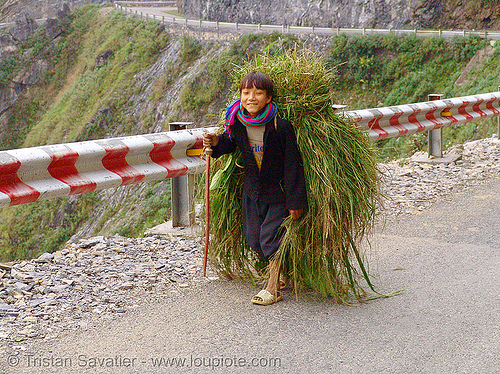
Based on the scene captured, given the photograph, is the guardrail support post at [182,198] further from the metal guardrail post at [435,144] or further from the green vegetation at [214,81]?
the green vegetation at [214,81]

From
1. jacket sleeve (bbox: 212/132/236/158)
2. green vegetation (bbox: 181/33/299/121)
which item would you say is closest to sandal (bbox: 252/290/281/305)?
jacket sleeve (bbox: 212/132/236/158)

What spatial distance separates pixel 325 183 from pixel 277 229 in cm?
44

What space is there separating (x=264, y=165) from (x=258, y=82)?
50 cm

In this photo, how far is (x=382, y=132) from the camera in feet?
25.5

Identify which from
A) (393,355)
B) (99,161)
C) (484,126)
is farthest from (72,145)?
(484,126)

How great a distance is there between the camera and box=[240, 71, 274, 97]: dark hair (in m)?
3.83

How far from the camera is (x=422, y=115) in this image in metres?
8.65

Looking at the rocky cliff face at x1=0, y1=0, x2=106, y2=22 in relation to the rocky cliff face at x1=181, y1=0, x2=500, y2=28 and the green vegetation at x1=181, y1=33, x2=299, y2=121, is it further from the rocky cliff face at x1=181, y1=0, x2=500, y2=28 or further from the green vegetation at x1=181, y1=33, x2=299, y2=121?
the green vegetation at x1=181, y1=33, x2=299, y2=121

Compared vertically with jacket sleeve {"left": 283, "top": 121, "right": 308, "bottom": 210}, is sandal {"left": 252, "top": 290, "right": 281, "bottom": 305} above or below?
below

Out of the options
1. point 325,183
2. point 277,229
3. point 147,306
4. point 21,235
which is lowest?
point 21,235

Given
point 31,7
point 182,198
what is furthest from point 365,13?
point 31,7

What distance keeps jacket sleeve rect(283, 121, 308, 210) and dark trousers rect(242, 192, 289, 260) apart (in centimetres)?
16

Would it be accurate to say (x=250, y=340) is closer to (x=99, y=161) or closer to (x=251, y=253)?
(x=251, y=253)

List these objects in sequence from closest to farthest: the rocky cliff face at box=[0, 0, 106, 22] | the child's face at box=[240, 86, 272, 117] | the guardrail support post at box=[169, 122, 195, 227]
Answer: the child's face at box=[240, 86, 272, 117] → the guardrail support post at box=[169, 122, 195, 227] → the rocky cliff face at box=[0, 0, 106, 22]
